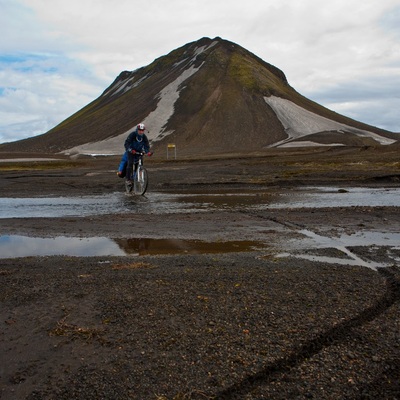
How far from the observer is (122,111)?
135 m

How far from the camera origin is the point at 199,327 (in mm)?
4289

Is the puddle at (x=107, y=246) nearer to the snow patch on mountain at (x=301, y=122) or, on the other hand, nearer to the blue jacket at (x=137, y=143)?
the blue jacket at (x=137, y=143)

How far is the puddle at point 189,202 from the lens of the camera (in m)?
13.7

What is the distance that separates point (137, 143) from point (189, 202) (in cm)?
322

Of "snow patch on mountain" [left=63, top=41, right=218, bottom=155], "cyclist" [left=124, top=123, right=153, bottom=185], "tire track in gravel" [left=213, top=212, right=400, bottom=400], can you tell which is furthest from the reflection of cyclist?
"snow patch on mountain" [left=63, top=41, right=218, bottom=155]

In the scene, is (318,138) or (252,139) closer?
(318,138)

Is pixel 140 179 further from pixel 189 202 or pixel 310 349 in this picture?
pixel 310 349

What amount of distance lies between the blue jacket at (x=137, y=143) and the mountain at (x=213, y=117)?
247 ft

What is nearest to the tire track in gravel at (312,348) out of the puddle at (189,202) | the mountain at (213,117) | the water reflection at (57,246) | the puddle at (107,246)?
the puddle at (107,246)

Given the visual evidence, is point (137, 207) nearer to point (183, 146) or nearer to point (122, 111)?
point (183, 146)

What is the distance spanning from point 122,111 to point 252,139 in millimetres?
43136

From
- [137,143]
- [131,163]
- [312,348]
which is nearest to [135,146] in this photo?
[137,143]

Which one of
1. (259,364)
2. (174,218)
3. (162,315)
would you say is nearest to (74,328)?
(162,315)

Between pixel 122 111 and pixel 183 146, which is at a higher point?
pixel 122 111
